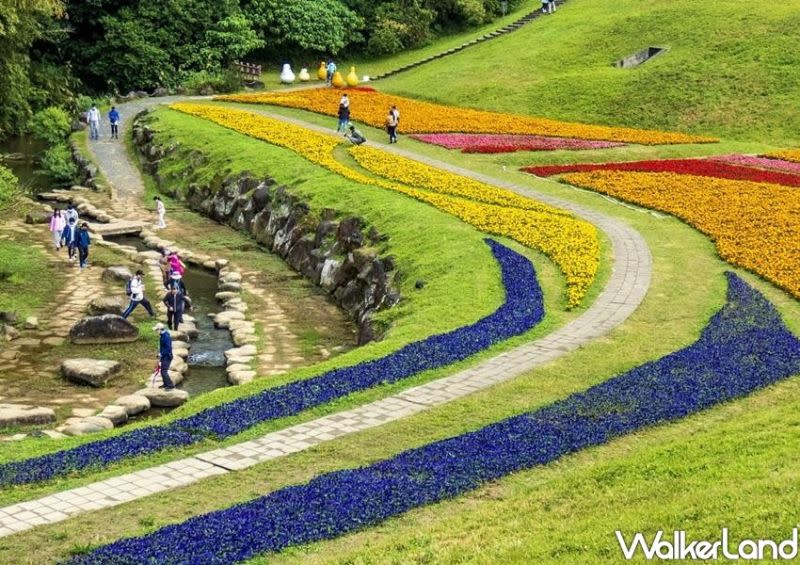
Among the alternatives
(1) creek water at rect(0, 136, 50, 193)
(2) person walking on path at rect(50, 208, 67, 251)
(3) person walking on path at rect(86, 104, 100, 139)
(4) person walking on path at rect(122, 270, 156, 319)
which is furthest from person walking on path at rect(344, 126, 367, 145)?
(4) person walking on path at rect(122, 270, 156, 319)

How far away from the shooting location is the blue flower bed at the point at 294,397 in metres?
16.5

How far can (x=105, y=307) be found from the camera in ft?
101

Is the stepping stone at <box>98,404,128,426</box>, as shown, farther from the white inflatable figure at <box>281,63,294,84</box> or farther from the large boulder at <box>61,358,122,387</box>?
the white inflatable figure at <box>281,63,294,84</box>

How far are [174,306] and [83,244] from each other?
28.7ft

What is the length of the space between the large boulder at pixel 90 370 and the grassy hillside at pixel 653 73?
38.2m

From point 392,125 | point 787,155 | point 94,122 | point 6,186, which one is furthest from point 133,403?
point 94,122

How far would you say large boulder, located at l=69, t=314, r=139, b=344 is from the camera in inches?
1098

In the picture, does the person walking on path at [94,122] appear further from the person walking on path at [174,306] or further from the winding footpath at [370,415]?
the winding footpath at [370,415]

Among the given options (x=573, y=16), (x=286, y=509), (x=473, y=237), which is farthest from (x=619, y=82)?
(x=286, y=509)

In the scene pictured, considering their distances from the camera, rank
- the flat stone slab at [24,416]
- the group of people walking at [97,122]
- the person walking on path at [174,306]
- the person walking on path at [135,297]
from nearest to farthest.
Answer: the flat stone slab at [24,416], the person walking on path at [174,306], the person walking on path at [135,297], the group of people walking at [97,122]

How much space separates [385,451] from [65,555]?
5.65 metres

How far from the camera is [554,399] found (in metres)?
18.6

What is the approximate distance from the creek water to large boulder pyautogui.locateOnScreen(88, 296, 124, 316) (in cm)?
2105

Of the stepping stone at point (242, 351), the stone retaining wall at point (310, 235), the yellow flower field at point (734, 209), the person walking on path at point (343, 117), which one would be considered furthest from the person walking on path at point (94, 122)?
the stepping stone at point (242, 351)
